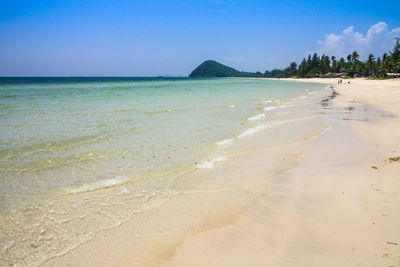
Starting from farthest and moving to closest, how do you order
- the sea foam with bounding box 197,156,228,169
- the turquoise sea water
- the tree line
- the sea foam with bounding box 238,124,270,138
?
the tree line, the sea foam with bounding box 238,124,270,138, the sea foam with bounding box 197,156,228,169, the turquoise sea water

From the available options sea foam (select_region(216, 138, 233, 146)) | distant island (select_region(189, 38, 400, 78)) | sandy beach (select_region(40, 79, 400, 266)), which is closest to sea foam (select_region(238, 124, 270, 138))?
sea foam (select_region(216, 138, 233, 146))

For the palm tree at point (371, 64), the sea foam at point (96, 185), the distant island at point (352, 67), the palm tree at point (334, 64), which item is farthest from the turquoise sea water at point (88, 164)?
the palm tree at point (334, 64)

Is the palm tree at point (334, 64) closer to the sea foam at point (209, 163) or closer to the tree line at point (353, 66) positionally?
the tree line at point (353, 66)

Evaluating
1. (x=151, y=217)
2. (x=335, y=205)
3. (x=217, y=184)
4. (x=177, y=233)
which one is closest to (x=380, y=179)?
(x=335, y=205)

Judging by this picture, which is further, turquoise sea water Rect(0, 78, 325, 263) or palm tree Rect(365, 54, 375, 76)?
palm tree Rect(365, 54, 375, 76)

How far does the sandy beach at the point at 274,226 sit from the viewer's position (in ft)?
9.37

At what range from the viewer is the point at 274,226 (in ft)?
11.6

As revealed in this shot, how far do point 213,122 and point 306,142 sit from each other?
505 cm

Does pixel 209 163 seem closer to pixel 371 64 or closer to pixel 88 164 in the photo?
pixel 88 164

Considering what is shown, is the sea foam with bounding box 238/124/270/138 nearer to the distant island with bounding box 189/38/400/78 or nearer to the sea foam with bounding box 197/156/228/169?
the sea foam with bounding box 197/156/228/169

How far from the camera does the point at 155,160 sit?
6578mm

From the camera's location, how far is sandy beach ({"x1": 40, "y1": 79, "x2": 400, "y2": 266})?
2.86 metres

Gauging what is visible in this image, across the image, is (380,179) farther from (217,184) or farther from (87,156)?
(87,156)

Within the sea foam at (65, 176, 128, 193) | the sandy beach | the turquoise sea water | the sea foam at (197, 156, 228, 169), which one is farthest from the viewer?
the sea foam at (197, 156, 228, 169)
